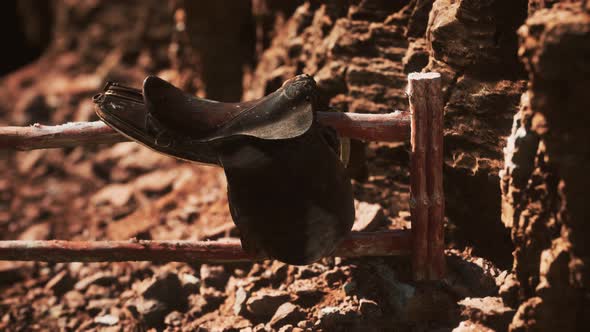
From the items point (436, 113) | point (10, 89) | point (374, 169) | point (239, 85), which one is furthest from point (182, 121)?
point (10, 89)

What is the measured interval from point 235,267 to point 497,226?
1635 mm

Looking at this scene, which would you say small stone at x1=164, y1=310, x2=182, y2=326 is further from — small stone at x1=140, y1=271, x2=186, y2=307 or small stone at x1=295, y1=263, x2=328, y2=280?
small stone at x1=295, y1=263, x2=328, y2=280

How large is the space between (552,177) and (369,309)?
1206 mm

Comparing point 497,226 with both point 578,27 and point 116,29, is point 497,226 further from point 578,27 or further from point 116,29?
point 116,29

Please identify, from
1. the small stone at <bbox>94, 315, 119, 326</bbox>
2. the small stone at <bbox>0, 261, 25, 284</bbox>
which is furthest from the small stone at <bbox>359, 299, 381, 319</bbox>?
the small stone at <bbox>0, 261, 25, 284</bbox>

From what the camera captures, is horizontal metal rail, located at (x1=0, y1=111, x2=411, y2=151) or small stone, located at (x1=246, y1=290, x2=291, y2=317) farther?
small stone, located at (x1=246, y1=290, x2=291, y2=317)

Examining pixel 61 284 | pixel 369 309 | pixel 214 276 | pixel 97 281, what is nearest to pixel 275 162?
pixel 369 309

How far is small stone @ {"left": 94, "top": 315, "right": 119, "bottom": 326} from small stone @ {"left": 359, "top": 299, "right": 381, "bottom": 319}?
1.56 metres

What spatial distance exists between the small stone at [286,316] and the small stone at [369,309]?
1.14 ft

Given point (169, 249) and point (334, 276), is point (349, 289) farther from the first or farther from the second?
point (169, 249)

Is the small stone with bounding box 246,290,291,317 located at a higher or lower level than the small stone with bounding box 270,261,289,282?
lower

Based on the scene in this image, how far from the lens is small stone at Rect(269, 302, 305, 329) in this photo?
344cm

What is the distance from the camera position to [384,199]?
4.00 metres

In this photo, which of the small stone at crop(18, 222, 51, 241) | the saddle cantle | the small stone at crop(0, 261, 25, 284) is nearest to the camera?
the saddle cantle
